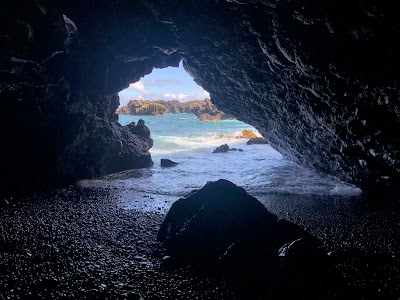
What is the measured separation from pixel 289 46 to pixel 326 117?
2.50 m

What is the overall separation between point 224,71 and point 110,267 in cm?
798

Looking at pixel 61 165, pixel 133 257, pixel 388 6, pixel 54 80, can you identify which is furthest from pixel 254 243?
pixel 54 80

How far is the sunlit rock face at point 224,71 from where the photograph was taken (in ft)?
18.0

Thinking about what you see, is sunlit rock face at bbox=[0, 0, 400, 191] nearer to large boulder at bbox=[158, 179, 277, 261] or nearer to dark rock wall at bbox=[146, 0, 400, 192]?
dark rock wall at bbox=[146, 0, 400, 192]

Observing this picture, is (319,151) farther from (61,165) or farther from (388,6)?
(61,165)

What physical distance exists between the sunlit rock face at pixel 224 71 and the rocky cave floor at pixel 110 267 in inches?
121

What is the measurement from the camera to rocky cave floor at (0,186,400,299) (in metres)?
3.84

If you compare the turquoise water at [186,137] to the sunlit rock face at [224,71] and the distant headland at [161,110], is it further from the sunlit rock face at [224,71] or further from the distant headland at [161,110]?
the distant headland at [161,110]

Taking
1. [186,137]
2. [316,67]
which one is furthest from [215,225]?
[186,137]

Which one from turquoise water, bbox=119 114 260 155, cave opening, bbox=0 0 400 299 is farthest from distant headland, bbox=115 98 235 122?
cave opening, bbox=0 0 400 299

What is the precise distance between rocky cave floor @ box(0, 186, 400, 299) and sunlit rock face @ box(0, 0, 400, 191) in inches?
121

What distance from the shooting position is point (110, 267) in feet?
14.8

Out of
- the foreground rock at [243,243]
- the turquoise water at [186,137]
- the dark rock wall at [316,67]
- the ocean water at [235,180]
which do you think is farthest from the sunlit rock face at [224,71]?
the turquoise water at [186,137]

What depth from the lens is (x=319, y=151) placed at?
9.88 metres
